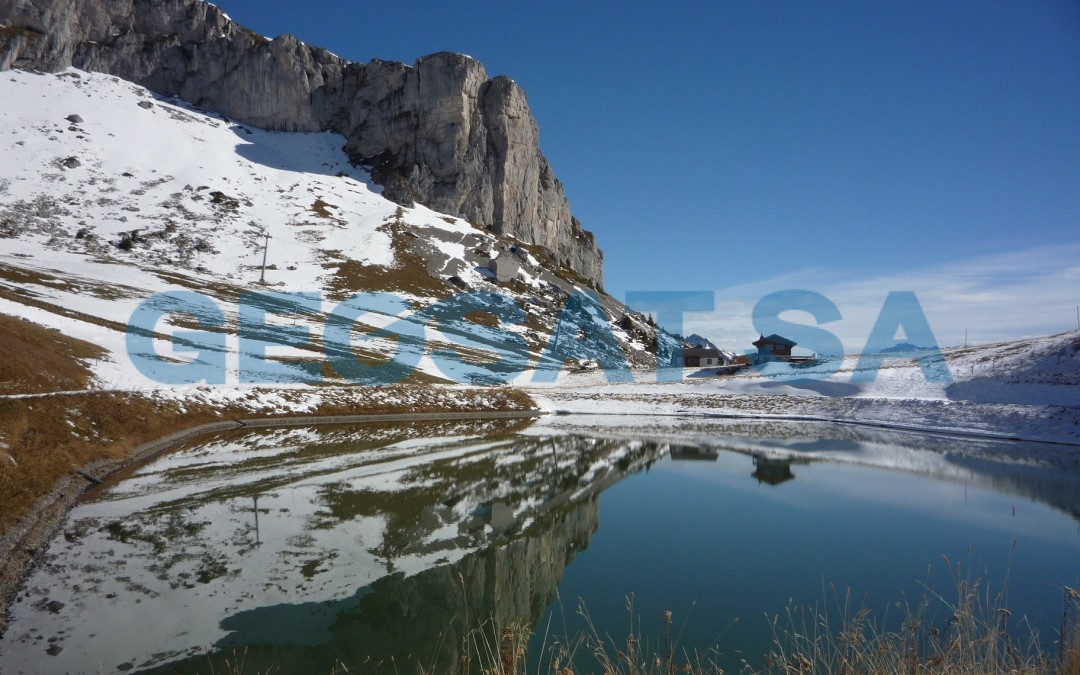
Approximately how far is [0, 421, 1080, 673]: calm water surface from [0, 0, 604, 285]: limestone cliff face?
139107 mm

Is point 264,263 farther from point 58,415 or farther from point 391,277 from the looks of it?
point 58,415

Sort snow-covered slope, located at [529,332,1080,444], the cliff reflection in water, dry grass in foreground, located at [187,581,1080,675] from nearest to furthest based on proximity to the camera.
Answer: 1. dry grass in foreground, located at [187,581,1080,675]
2. the cliff reflection in water
3. snow-covered slope, located at [529,332,1080,444]

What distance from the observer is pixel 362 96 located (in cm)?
16738

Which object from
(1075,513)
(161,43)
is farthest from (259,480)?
(161,43)

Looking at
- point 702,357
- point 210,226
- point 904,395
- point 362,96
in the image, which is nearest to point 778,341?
point 702,357

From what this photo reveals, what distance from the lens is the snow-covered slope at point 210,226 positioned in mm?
71750

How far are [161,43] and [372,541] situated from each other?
200 metres

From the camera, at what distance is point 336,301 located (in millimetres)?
89438

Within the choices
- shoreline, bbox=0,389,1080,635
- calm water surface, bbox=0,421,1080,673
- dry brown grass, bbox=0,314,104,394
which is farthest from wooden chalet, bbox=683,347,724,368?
dry brown grass, bbox=0,314,104,394

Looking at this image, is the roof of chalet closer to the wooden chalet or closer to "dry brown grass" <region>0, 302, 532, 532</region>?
the wooden chalet

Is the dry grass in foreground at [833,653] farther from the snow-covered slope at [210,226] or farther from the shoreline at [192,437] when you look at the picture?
the snow-covered slope at [210,226]

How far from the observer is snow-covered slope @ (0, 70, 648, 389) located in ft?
235

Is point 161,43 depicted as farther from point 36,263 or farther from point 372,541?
point 372,541

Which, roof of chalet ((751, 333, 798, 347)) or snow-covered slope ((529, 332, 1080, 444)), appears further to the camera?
roof of chalet ((751, 333, 798, 347))
